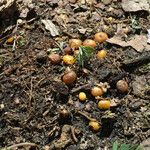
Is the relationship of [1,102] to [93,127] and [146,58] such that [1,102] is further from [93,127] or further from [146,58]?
[146,58]

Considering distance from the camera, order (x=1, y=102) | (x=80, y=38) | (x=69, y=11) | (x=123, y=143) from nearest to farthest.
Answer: (x=123, y=143) < (x=1, y=102) < (x=80, y=38) < (x=69, y=11)

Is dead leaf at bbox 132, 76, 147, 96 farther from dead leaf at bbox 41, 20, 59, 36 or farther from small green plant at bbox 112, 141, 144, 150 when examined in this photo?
dead leaf at bbox 41, 20, 59, 36

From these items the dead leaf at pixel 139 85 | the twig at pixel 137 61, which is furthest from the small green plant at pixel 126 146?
the twig at pixel 137 61

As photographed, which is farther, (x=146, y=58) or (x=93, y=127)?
(x=146, y=58)

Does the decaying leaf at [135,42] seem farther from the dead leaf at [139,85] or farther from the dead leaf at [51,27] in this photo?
the dead leaf at [51,27]

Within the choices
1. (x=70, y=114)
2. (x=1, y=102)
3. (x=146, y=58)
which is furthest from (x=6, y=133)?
(x=146, y=58)

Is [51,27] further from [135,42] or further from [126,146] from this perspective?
[126,146]
